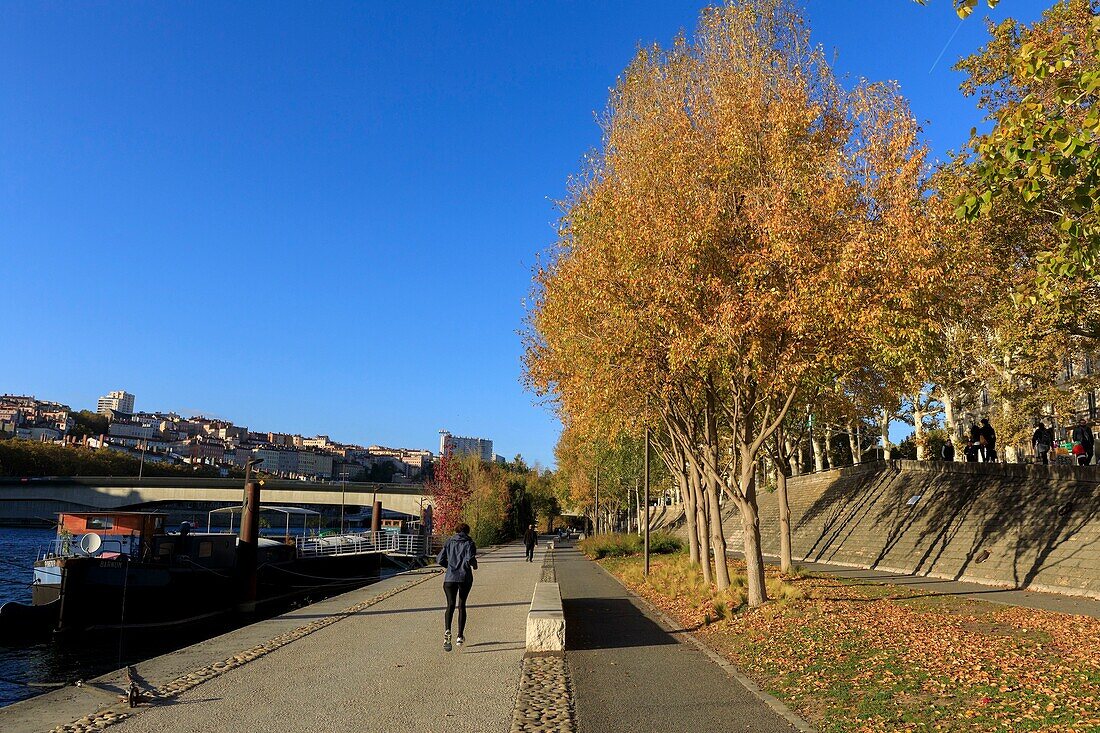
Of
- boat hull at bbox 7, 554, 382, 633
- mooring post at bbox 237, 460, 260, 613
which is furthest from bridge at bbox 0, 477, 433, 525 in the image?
boat hull at bbox 7, 554, 382, 633

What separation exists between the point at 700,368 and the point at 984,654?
22.5ft

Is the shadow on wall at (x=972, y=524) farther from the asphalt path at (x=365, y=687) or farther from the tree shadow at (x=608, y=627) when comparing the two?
the asphalt path at (x=365, y=687)

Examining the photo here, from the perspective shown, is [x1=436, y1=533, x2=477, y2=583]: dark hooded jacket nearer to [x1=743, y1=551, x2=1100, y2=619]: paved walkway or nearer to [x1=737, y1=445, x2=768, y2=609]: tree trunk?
[x1=737, y1=445, x2=768, y2=609]: tree trunk

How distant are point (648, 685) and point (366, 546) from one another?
46760 millimetres

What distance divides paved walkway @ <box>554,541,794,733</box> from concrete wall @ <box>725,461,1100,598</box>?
10.3m

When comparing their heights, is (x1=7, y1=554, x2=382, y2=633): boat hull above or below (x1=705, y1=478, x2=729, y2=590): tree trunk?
below

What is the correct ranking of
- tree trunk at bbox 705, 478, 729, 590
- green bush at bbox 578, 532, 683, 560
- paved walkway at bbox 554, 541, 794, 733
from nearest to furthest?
1. paved walkway at bbox 554, 541, 794, 733
2. tree trunk at bbox 705, 478, 729, 590
3. green bush at bbox 578, 532, 683, 560

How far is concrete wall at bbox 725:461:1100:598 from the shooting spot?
59.3 feet

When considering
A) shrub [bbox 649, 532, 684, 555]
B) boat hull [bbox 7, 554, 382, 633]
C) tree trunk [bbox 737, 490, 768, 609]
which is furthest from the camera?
shrub [bbox 649, 532, 684, 555]

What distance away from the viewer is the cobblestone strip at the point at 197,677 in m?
7.59

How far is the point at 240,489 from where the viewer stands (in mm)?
88688

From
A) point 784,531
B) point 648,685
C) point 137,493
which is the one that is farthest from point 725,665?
point 137,493

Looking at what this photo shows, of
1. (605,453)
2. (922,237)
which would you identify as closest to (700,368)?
(922,237)

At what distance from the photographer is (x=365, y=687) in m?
9.13
